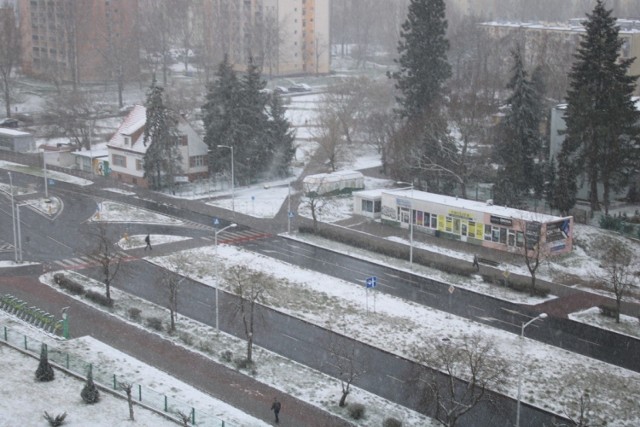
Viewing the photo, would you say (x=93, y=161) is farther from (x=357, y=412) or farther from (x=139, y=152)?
(x=357, y=412)

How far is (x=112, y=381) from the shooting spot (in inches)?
1489

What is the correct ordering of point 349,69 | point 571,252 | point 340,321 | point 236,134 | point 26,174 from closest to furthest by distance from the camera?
point 340,321, point 571,252, point 236,134, point 26,174, point 349,69

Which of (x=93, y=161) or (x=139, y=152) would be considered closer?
(x=139, y=152)

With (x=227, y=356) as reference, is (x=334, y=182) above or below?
above

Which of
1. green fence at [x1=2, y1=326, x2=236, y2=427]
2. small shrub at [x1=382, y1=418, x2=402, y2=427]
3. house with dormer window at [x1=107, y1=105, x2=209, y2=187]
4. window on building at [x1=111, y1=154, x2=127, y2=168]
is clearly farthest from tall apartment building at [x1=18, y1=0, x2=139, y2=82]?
small shrub at [x1=382, y1=418, x2=402, y2=427]

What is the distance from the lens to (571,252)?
191ft

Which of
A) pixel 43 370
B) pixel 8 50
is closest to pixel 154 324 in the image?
pixel 43 370

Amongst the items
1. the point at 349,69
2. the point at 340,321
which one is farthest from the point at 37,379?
the point at 349,69

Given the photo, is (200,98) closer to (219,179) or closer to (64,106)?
(64,106)

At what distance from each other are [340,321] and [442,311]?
570cm

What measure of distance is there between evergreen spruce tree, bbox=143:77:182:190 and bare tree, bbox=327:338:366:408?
3543 cm

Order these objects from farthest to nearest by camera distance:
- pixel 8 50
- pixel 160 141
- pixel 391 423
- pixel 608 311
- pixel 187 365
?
pixel 8 50 → pixel 160 141 → pixel 608 311 → pixel 187 365 → pixel 391 423

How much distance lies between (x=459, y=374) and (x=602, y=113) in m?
30.8

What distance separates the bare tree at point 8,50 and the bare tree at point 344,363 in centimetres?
7828
